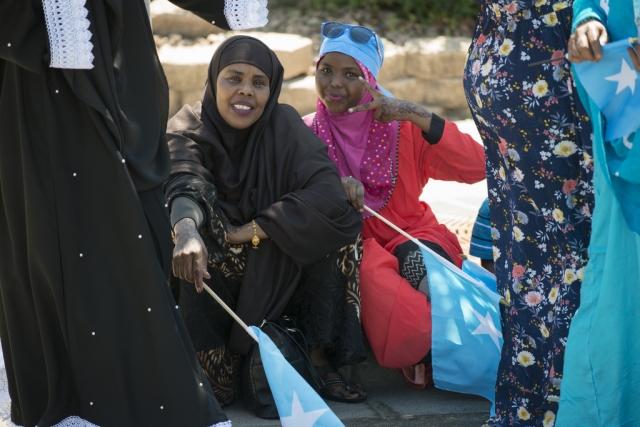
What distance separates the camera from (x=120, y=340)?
2.35m

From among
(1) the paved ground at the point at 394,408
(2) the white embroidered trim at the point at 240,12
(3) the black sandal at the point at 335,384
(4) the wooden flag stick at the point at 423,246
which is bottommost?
(1) the paved ground at the point at 394,408

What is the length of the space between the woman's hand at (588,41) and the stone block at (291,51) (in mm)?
6342

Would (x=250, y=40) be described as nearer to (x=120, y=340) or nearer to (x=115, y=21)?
(x=115, y=21)

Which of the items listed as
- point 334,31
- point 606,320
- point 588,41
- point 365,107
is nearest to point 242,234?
point 365,107

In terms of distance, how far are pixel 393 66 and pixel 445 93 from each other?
0.64 metres

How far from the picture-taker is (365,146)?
154 inches

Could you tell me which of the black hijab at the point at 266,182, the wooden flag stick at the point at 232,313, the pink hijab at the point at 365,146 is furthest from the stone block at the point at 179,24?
the wooden flag stick at the point at 232,313

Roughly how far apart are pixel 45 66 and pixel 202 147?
125 cm

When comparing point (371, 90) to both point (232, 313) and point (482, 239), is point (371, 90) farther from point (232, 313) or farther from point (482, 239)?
point (232, 313)

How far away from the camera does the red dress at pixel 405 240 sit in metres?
3.43

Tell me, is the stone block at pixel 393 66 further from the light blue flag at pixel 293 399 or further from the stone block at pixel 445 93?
the light blue flag at pixel 293 399

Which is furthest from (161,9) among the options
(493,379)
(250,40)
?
(493,379)

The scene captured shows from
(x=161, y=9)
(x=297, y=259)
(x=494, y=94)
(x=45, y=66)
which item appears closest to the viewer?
(x=45, y=66)

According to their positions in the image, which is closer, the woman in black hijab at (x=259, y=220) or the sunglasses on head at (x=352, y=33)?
the woman in black hijab at (x=259, y=220)
